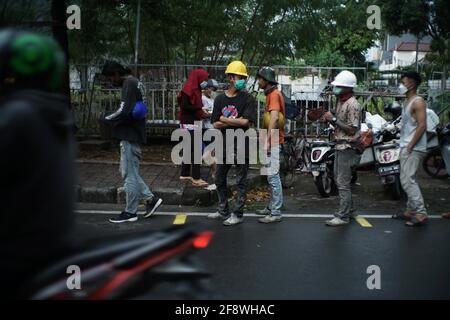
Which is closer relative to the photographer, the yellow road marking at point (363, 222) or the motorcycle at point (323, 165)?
the yellow road marking at point (363, 222)

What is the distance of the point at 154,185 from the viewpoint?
816cm

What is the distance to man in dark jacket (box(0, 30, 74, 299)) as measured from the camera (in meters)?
2.37

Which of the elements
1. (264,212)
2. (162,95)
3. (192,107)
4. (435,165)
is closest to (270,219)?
(264,212)

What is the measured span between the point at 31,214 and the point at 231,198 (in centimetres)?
578

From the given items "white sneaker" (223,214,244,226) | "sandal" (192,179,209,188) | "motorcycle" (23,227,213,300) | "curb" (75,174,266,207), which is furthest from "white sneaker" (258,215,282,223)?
"motorcycle" (23,227,213,300)

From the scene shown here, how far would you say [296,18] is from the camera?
40.0 feet

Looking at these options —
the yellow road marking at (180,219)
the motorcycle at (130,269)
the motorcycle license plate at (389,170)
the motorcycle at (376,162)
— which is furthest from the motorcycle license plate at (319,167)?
the motorcycle at (130,269)

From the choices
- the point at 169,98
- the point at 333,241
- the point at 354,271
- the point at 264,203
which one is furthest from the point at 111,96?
the point at 354,271

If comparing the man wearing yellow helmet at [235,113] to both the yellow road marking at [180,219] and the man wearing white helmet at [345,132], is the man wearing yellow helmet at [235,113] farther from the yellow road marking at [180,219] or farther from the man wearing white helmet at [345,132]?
the man wearing white helmet at [345,132]

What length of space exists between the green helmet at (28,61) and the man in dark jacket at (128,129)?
376 cm

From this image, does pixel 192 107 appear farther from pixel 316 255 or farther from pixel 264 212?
pixel 316 255

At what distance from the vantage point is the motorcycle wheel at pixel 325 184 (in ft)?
26.6
